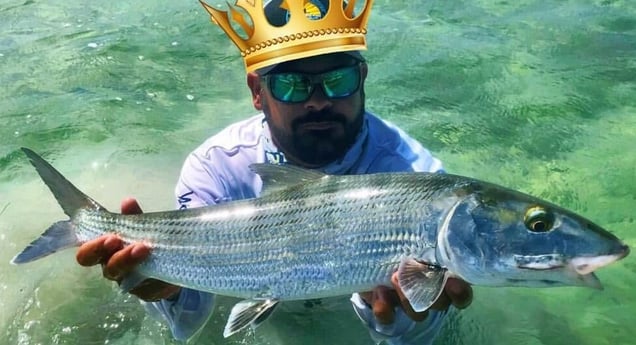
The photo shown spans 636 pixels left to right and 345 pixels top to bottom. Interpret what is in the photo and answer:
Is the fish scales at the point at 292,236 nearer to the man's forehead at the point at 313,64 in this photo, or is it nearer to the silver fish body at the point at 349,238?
the silver fish body at the point at 349,238

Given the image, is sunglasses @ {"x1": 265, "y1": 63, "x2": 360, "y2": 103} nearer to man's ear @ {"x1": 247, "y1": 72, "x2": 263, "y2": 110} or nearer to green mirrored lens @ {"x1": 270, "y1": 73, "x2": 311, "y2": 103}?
green mirrored lens @ {"x1": 270, "y1": 73, "x2": 311, "y2": 103}

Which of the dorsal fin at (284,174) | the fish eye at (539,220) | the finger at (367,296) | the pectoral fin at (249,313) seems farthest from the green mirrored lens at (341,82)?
the fish eye at (539,220)

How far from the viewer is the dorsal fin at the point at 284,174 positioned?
104 inches

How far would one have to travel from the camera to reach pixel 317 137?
316 centimetres

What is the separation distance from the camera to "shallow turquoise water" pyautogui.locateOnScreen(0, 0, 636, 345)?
3.71 meters

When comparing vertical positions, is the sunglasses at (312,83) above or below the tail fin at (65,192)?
above

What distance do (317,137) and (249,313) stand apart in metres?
0.88

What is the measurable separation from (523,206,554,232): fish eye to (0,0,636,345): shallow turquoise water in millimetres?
1470

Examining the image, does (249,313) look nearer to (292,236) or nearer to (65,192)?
(292,236)

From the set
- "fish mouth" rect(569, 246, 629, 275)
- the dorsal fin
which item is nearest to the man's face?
the dorsal fin

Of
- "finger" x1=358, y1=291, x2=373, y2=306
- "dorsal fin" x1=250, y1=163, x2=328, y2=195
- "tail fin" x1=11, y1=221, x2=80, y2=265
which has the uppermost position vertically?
"dorsal fin" x1=250, y1=163, x2=328, y2=195

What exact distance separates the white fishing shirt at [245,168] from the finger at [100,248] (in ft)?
1.60

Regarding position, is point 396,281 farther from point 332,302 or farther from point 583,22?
point 583,22

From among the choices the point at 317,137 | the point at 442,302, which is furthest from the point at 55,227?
the point at 442,302
